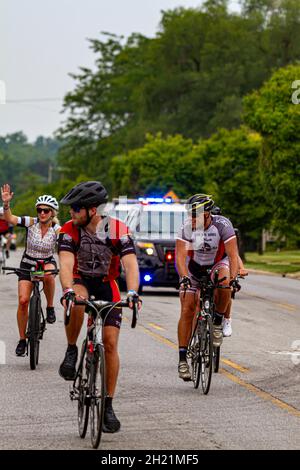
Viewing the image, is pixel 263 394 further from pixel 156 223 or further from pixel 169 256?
pixel 156 223

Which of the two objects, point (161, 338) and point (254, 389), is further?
point (161, 338)

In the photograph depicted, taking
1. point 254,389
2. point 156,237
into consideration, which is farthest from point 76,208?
point 156,237

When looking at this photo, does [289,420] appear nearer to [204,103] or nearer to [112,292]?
[112,292]

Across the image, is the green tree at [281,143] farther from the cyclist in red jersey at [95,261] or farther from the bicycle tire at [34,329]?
the cyclist in red jersey at [95,261]

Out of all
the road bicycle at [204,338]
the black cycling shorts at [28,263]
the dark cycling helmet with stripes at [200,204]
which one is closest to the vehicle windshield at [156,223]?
the black cycling shorts at [28,263]

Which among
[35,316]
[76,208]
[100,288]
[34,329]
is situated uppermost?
[76,208]

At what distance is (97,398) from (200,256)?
13.9 ft

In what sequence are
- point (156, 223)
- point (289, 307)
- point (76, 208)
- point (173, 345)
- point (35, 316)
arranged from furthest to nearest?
point (156, 223), point (289, 307), point (173, 345), point (35, 316), point (76, 208)

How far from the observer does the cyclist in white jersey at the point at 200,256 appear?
13.1m

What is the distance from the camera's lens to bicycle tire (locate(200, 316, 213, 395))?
12492 millimetres

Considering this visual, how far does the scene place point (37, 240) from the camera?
15070 mm
